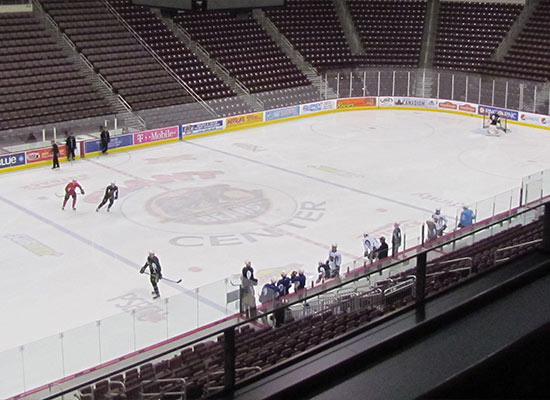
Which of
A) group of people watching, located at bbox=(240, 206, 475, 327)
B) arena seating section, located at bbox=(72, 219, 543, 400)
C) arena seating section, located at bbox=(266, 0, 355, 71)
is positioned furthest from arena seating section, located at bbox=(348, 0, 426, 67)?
arena seating section, located at bbox=(72, 219, 543, 400)

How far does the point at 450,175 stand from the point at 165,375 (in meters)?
23.2

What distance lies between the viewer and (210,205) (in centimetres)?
2378

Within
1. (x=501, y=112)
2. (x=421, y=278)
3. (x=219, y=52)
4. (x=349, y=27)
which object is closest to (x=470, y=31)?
(x=349, y=27)

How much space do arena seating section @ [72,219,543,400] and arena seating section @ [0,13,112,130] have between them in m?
26.2

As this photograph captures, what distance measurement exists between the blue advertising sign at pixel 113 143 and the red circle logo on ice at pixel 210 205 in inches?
252

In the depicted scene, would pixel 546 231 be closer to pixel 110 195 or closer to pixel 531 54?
pixel 110 195

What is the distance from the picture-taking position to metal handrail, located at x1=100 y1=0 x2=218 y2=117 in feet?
116

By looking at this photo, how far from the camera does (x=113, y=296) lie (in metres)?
16.9

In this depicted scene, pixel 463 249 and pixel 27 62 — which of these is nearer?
pixel 463 249

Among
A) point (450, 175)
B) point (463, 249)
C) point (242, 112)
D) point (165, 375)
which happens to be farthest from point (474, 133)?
point (165, 375)

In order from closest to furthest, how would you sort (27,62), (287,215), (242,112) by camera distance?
(287,215)
(27,62)
(242,112)

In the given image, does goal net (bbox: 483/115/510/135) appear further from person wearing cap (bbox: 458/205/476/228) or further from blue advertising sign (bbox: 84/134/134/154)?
person wearing cap (bbox: 458/205/476/228)

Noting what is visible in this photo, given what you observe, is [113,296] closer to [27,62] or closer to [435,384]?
[435,384]

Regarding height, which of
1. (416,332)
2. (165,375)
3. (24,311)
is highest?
(416,332)
